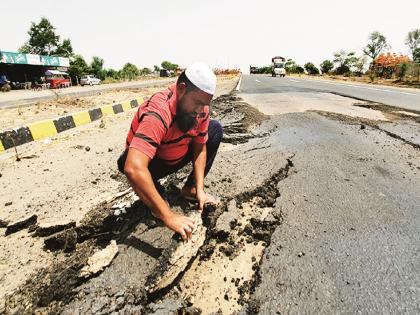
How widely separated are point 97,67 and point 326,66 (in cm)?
4057

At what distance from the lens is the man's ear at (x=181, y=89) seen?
2.14m

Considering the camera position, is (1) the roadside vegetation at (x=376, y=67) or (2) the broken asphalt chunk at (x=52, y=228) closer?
(2) the broken asphalt chunk at (x=52, y=228)

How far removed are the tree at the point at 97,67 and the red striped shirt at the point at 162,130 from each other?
5667 cm

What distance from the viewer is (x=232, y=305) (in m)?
1.77

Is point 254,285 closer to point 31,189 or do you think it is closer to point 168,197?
point 168,197

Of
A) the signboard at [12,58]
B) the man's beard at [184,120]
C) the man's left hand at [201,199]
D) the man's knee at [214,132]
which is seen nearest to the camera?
the man's beard at [184,120]

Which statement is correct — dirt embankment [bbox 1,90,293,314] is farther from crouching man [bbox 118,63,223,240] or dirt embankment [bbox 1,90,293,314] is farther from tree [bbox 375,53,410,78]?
tree [bbox 375,53,410,78]

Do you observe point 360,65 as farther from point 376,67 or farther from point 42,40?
point 42,40

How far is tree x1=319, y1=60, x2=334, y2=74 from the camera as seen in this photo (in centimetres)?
5830

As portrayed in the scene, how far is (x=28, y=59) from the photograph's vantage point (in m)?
32.4

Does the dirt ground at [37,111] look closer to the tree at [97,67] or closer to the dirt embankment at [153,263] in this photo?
the dirt embankment at [153,263]

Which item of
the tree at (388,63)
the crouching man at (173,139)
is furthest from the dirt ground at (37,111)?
the tree at (388,63)

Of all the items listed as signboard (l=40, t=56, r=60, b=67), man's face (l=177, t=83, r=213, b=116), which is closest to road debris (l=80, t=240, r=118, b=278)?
man's face (l=177, t=83, r=213, b=116)

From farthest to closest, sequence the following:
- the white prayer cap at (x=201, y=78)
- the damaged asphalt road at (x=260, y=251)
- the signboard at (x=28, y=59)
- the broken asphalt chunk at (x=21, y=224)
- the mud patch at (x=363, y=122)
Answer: the signboard at (x=28, y=59) → the mud patch at (x=363, y=122) → the broken asphalt chunk at (x=21, y=224) → the white prayer cap at (x=201, y=78) → the damaged asphalt road at (x=260, y=251)
